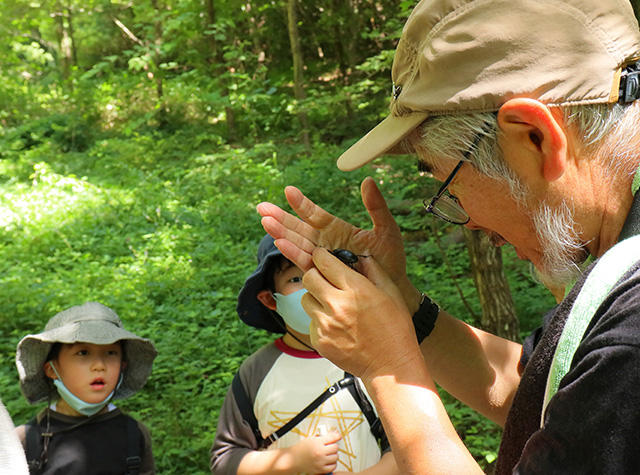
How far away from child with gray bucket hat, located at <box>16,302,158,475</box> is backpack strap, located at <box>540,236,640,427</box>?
2.13 m

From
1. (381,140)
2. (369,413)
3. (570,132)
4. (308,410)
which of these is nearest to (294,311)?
(308,410)

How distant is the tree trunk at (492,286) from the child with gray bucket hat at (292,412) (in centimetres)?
210

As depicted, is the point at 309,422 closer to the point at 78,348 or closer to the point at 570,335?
the point at 78,348

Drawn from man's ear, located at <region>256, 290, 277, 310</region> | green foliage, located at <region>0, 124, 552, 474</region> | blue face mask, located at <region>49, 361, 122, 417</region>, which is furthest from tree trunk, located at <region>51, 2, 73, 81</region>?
man's ear, located at <region>256, 290, 277, 310</region>

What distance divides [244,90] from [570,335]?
34.3 feet

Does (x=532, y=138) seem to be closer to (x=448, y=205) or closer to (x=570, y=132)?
(x=570, y=132)

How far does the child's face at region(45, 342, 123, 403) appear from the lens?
8.51 ft

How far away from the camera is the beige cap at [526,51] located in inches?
46.1

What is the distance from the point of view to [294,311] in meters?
2.40

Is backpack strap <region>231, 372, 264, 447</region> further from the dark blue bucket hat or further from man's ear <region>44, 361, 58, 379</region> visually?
man's ear <region>44, 361, 58, 379</region>

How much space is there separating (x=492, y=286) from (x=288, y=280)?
2.28 m

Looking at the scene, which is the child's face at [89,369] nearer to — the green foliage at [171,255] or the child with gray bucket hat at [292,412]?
the child with gray bucket hat at [292,412]

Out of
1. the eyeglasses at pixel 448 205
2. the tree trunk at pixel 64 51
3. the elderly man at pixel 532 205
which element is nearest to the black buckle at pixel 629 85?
the elderly man at pixel 532 205

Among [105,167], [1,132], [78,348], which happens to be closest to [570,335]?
[78,348]
